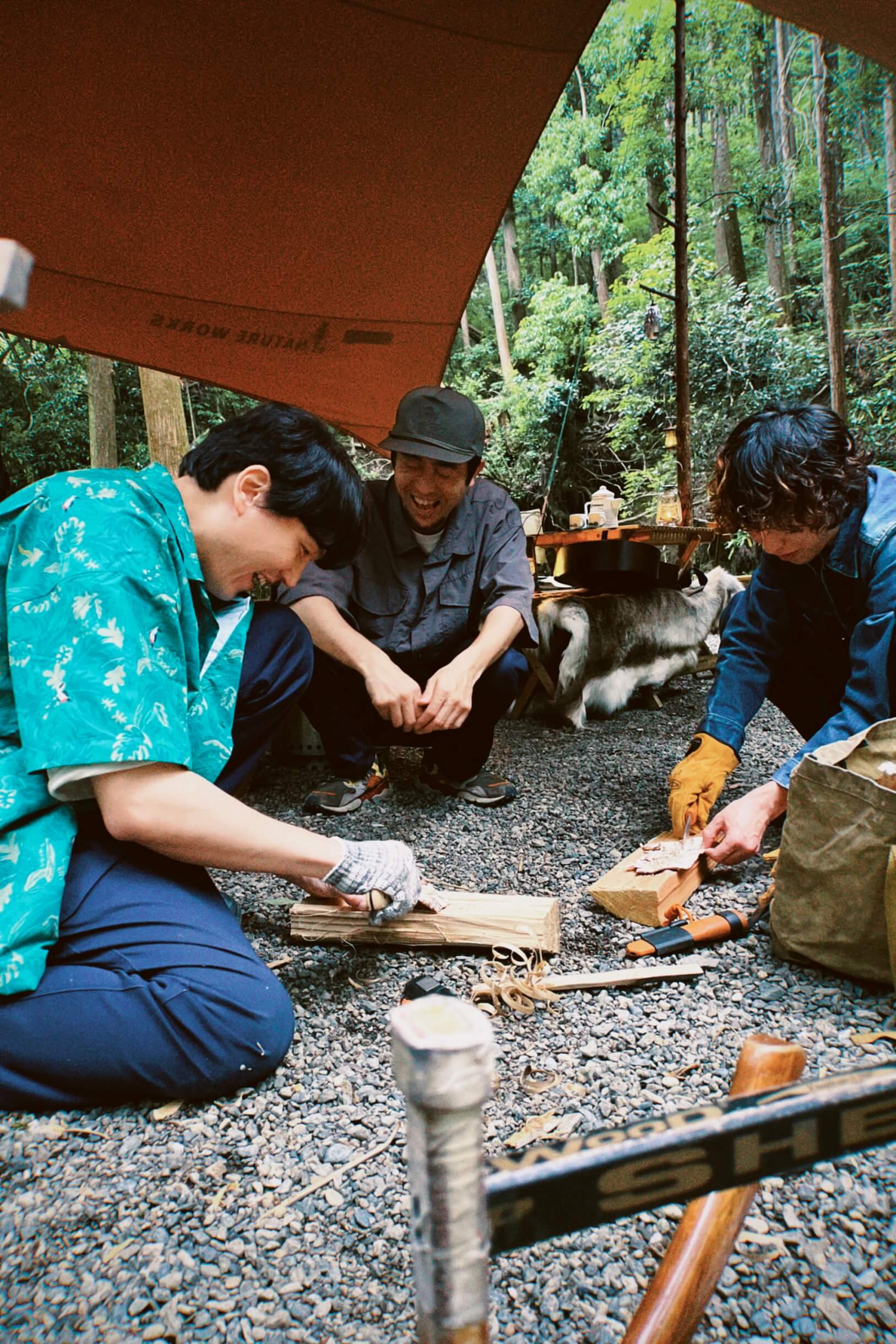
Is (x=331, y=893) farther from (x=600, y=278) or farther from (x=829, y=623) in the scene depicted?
(x=600, y=278)

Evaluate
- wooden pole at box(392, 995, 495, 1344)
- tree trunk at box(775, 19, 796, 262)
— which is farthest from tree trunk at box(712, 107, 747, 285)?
wooden pole at box(392, 995, 495, 1344)

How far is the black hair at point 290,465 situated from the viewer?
4.36 ft

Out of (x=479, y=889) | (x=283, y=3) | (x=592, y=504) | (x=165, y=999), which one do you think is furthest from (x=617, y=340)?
(x=165, y=999)

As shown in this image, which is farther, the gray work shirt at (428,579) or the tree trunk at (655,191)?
the tree trunk at (655,191)

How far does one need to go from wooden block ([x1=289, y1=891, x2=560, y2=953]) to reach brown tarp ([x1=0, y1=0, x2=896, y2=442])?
89.5 inches

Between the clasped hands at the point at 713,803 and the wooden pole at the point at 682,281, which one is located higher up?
the wooden pole at the point at 682,281

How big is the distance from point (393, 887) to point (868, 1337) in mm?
885

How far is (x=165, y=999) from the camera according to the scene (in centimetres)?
118

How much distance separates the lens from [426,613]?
2.69 m

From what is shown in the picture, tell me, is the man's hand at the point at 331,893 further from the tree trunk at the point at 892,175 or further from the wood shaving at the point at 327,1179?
the tree trunk at the point at 892,175

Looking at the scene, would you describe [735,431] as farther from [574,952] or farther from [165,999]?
[165,999]

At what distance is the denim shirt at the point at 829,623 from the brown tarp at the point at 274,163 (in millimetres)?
1308

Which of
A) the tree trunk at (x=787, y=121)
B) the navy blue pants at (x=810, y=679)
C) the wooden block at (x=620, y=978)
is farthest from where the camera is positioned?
the tree trunk at (x=787, y=121)

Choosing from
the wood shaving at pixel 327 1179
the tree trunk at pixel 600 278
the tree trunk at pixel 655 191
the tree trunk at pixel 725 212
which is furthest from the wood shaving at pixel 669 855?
the tree trunk at pixel 655 191
